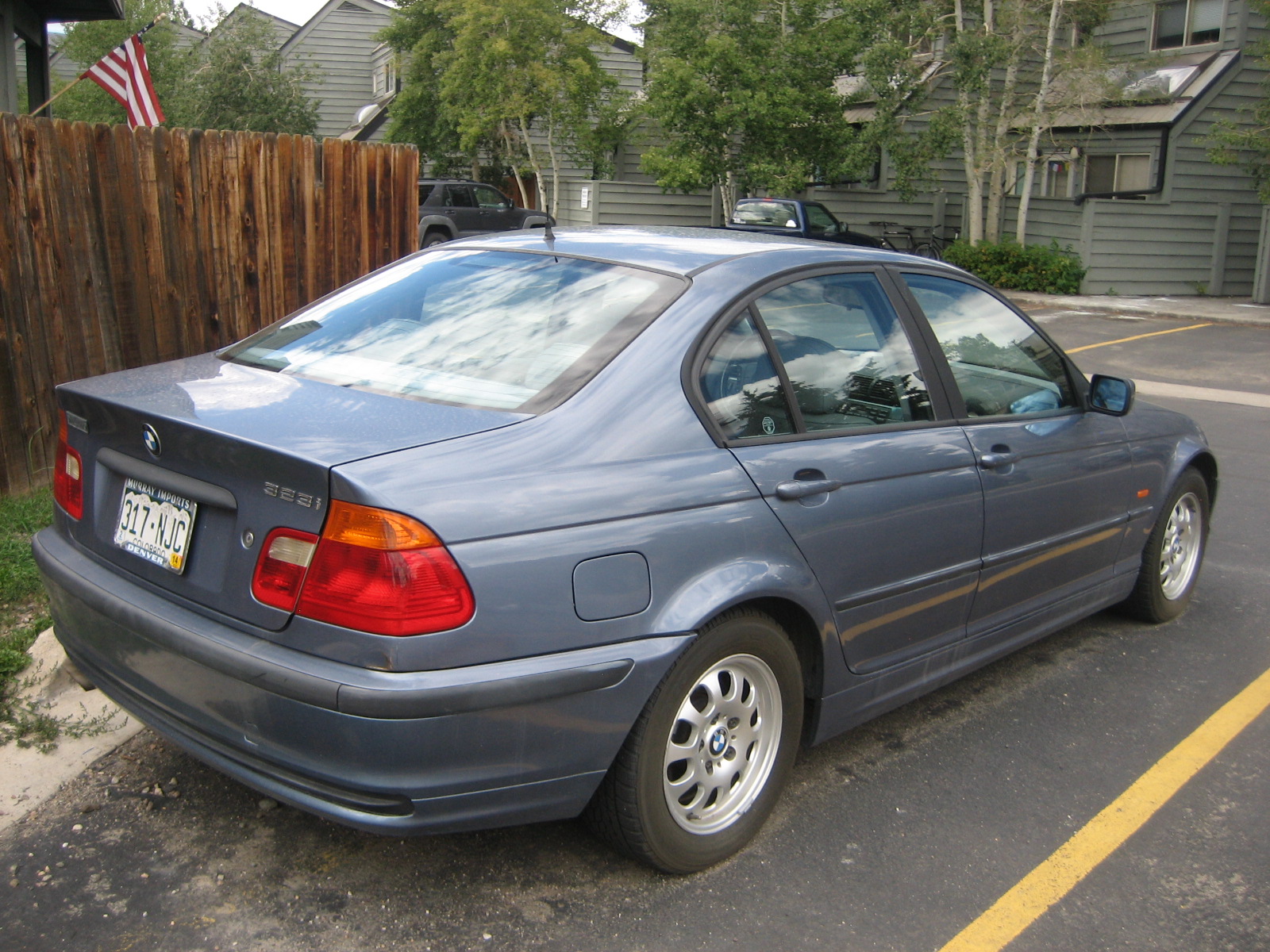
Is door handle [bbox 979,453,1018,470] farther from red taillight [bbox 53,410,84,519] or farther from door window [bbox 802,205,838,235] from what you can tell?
door window [bbox 802,205,838,235]

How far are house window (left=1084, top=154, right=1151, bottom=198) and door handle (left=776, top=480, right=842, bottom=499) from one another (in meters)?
21.7

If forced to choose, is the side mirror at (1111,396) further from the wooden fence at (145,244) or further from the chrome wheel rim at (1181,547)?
the wooden fence at (145,244)

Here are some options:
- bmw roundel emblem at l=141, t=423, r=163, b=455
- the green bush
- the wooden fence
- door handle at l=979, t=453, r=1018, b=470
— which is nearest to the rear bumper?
bmw roundel emblem at l=141, t=423, r=163, b=455

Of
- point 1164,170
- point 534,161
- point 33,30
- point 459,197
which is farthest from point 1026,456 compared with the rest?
point 534,161

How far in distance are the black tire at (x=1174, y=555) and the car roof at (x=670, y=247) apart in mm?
1653

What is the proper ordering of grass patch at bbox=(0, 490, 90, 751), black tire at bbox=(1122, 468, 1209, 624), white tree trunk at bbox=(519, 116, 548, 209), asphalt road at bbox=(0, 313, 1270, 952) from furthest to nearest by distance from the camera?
white tree trunk at bbox=(519, 116, 548, 209) → black tire at bbox=(1122, 468, 1209, 624) → grass patch at bbox=(0, 490, 90, 751) → asphalt road at bbox=(0, 313, 1270, 952)

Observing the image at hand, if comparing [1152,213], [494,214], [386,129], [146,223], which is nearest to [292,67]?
[386,129]

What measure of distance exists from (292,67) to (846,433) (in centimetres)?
3623

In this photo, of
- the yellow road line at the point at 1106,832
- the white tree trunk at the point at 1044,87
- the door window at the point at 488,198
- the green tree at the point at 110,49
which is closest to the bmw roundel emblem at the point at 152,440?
the yellow road line at the point at 1106,832

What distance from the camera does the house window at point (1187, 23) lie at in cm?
2236

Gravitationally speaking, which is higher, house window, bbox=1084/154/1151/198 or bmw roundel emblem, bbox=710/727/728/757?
house window, bbox=1084/154/1151/198

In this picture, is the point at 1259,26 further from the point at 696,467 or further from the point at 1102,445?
the point at 696,467

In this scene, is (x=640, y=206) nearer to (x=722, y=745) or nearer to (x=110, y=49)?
(x=110, y=49)

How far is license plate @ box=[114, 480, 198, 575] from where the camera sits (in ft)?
9.42
